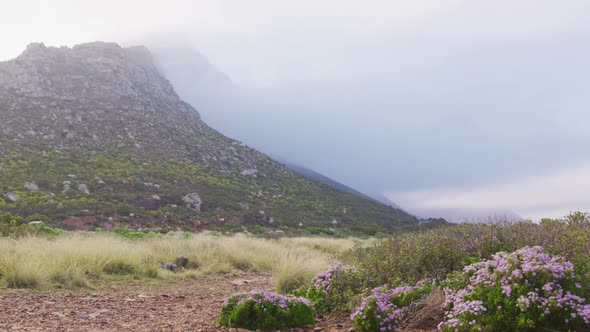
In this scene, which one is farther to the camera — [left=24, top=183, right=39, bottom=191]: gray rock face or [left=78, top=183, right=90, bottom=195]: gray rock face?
[left=78, top=183, right=90, bottom=195]: gray rock face

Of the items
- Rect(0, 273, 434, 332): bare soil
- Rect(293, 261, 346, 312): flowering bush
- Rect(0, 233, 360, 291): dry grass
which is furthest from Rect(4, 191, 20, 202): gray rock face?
Rect(293, 261, 346, 312): flowering bush

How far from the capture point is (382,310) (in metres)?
4.70

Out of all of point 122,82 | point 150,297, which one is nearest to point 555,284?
point 150,297

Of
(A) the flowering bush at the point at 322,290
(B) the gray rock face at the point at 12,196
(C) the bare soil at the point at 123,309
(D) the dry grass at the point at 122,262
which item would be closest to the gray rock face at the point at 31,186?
(B) the gray rock face at the point at 12,196

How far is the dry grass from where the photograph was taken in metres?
7.80

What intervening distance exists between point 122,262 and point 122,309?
3621 mm

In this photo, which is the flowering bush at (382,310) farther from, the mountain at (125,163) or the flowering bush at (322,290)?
the mountain at (125,163)

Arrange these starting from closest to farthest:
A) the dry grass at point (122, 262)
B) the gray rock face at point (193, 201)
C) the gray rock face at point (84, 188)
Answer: the dry grass at point (122, 262) → the gray rock face at point (84, 188) → the gray rock face at point (193, 201)

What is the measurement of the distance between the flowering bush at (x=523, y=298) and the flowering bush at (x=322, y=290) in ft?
6.22

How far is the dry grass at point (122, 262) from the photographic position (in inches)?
307

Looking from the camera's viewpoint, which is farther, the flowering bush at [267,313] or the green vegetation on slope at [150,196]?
the green vegetation on slope at [150,196]

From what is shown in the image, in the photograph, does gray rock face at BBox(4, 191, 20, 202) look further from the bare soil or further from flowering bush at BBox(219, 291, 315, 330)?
flowering bush at BBox(219, 291, 315, 330)

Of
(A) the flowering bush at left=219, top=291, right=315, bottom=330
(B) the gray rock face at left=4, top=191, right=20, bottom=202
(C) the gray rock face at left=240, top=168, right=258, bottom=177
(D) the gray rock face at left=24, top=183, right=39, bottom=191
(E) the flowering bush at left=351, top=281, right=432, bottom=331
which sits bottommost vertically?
(B) the gray rock face at left=4, top=191, right=20, bottom=202

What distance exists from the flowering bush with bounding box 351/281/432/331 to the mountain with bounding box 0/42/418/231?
2094 centimetres
